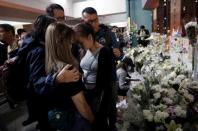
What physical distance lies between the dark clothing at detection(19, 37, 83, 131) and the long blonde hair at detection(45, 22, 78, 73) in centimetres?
6

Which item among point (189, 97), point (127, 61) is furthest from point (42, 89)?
point (127, 61)

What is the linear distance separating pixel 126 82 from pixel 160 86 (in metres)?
2.69

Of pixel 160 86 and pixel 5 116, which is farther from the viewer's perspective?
pixel 5 116

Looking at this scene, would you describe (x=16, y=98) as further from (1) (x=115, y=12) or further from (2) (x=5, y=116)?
(1) (x=115, y=12)

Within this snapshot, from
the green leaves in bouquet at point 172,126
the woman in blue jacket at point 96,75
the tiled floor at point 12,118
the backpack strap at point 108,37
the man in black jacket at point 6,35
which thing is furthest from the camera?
the man in black jacket at point 6,35

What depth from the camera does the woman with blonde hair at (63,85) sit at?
5.78 ft

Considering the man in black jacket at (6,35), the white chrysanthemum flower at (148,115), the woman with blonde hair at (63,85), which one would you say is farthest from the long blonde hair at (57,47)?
the man in black jacket at (6,35)

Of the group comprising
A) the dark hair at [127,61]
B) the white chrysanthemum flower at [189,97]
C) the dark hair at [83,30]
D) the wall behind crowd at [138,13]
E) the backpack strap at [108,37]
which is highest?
the wall behind crowd at [138,13]

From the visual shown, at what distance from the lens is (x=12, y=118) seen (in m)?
2.74

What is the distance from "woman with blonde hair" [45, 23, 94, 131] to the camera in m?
1.76

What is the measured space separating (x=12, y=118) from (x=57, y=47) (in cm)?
124

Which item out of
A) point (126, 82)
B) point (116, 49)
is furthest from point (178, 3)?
point (116, 49)

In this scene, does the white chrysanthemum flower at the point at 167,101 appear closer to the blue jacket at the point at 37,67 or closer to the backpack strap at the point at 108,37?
the blue jacket at the point at 37,67

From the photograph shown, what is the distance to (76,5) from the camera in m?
15.1
